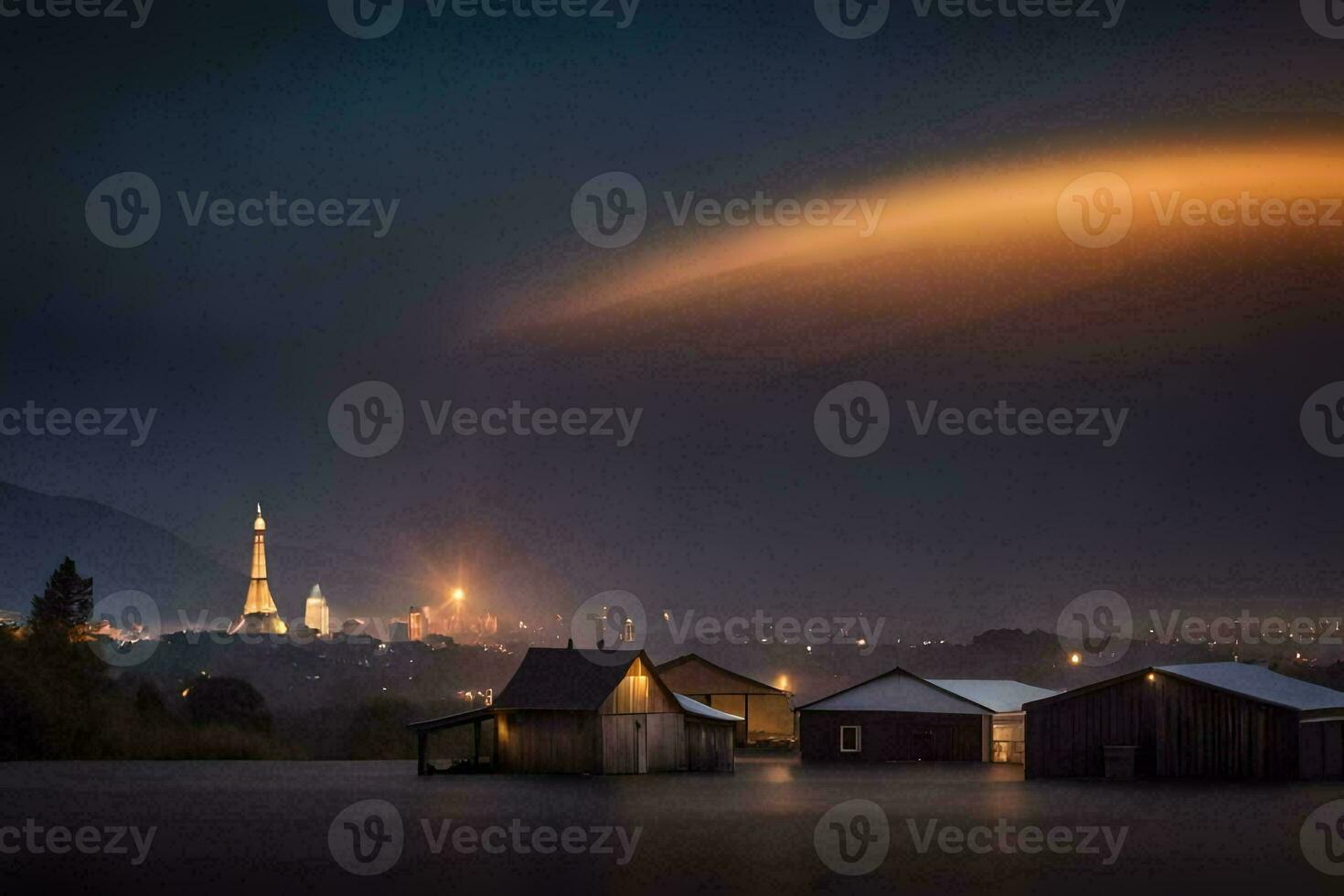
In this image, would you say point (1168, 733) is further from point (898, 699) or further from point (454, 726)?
point (454, 726)

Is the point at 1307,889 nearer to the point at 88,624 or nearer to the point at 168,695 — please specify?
the point at 88,624

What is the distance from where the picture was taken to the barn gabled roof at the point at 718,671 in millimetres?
97250

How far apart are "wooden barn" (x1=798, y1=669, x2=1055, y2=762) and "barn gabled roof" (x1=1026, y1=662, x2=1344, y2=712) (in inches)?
560

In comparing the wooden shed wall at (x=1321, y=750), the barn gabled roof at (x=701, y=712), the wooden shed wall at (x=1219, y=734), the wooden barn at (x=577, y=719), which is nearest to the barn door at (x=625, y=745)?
the wooden barn at (x=577, y=719)

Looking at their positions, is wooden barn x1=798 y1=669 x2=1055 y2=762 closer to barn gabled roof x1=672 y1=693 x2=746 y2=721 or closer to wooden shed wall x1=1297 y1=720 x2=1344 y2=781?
barn gabled roof x1=672 y1=693 x2=746 y2=721

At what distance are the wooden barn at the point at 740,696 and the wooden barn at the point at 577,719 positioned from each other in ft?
82.0

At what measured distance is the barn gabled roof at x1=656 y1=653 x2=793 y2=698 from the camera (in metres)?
97.2

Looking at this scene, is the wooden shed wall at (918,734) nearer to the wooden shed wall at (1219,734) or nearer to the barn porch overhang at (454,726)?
the barn porch overhang at (454,726)

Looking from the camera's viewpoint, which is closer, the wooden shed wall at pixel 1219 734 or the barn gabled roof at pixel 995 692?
the wooden shed wall at pixel 1219 734

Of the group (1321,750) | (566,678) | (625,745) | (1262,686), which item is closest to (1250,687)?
(1262,686)

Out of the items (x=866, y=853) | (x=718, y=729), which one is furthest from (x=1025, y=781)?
(x=866, y=853)

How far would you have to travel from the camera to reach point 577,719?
68.6m

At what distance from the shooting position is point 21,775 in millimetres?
72250

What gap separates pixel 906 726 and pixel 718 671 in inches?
802
